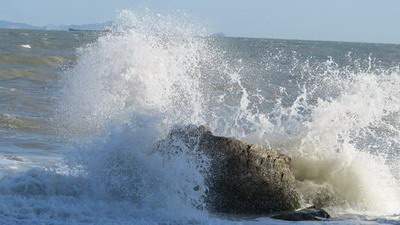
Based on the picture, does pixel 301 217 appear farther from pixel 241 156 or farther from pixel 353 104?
pixel 353 104

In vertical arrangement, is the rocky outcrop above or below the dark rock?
above

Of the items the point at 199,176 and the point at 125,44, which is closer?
the point at 199,176

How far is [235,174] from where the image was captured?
24.6ft

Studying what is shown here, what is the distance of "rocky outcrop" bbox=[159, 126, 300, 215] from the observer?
7426 millimetres

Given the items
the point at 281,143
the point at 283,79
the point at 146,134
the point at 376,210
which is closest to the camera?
the point at 146,134

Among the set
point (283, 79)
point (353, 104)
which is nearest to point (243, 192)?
point (353, 104)

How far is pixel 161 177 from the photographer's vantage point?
285 inches

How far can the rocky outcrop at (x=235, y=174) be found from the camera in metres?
7.43

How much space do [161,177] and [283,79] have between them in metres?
20.5

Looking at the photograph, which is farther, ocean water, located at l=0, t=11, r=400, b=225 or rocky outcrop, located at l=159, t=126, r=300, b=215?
rocky outcrop, located at l=159, t=126, r=300, b=215

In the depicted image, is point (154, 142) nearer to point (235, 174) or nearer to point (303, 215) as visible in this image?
point (235, 174)

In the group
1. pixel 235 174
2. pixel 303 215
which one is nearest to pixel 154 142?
pixel 235 174

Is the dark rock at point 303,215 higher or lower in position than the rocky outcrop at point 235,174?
lower

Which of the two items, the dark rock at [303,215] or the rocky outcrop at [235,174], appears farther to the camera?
the rocky outcrop at [235,174]
